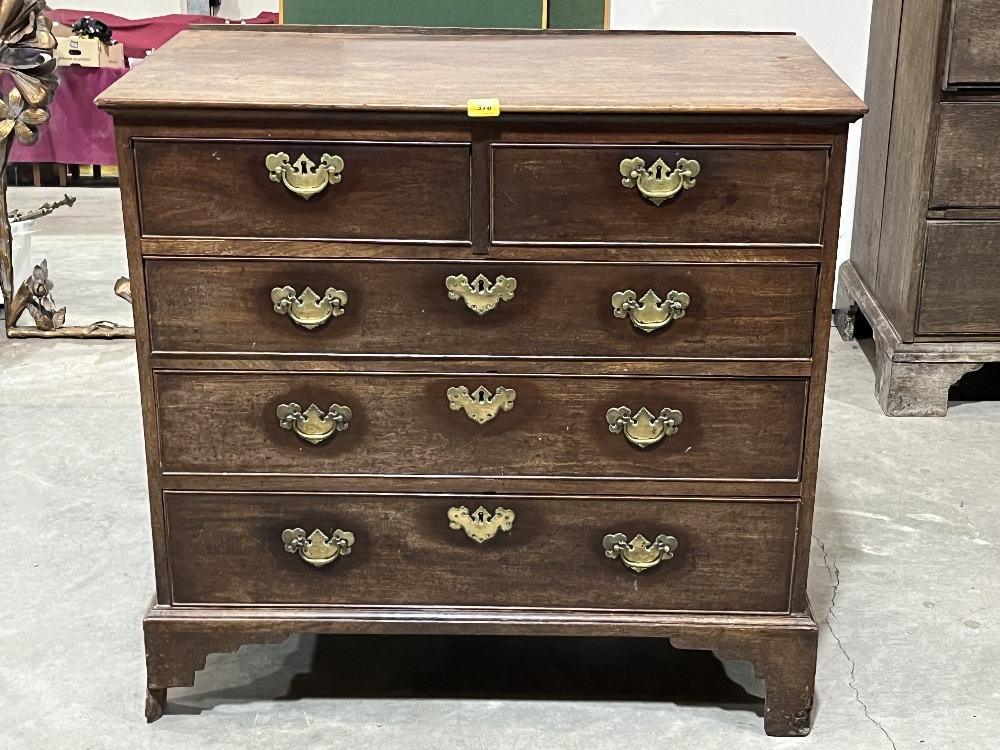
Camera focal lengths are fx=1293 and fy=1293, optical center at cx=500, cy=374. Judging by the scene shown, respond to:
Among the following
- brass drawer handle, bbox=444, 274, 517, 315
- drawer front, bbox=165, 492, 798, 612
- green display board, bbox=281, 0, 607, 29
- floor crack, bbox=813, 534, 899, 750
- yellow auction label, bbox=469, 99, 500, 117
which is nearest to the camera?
yellow auction label, bbox=469, 99, 500, 117

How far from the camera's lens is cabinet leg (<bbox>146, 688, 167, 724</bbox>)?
2297mm

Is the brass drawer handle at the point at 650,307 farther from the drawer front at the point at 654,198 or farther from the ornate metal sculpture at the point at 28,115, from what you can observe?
the ornate metal sculpture at the point at 28,115

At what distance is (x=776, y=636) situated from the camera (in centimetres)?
223

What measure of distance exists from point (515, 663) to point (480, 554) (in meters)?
0.37

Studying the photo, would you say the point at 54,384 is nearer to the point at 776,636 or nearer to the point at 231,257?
the point at 231,257

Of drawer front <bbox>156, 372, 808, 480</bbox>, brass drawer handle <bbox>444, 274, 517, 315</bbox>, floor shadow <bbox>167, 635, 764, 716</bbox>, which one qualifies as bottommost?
floor shadow <bbox>167, 635, 764, 716</bbox>

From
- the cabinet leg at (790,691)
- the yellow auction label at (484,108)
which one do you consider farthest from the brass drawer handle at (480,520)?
the yellow auction label at (484,108)

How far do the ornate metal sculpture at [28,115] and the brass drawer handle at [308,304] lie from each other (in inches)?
86.2

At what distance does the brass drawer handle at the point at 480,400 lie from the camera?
2133mm

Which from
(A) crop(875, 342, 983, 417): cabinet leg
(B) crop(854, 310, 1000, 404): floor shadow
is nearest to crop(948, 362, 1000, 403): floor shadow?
(B) crop(854, 310, 1000, 404): floor shadow

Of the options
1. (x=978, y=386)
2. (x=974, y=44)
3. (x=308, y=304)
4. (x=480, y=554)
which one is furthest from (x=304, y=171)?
(x=978, y=386)

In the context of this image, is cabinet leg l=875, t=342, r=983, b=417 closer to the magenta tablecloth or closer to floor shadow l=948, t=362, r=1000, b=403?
floor shadow l=948, t=362, r=1000, b=403

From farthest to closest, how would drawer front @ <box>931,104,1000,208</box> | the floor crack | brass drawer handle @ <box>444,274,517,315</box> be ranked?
1. drawer front @ <box>931,104,1000,208</box>
2. the floor crack
3. brass drawer handle @ <box>444,274,517,315</box>

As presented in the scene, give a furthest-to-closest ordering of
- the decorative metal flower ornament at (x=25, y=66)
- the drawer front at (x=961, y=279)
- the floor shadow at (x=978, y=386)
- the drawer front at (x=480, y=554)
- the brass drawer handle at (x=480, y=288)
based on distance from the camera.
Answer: the decorative metal flower ornament at (x=25, y=66), the floor shadow at (x=978, y=386), the drawer front at (x=961, y=279), the drawer front at (x=480, y=554), the brass drawer handle at (x=480, y=288)
